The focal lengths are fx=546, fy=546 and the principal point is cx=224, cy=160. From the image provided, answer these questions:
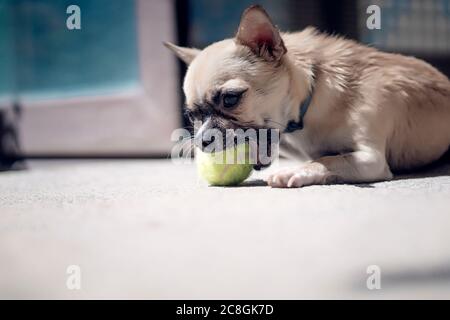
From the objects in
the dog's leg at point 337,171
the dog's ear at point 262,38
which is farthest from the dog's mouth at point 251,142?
the dog's ear at point 262,38

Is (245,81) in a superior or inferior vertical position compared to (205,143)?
superior

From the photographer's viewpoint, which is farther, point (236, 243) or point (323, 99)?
point (323, 99)

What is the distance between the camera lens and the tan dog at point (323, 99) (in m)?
1.86

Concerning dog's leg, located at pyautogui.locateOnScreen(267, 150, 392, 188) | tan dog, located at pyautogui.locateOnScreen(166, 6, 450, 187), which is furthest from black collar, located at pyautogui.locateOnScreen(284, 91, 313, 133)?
dog's leg, located at pyautogui.locateOnScreen(267, 150, 392, 188)

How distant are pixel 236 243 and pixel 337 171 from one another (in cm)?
78

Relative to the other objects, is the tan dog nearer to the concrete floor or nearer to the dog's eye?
the dog's eye

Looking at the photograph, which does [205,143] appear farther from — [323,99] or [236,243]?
[236,243]

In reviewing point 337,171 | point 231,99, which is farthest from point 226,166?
point 337,171

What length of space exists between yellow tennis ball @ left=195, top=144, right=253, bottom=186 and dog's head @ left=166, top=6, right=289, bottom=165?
90 mm

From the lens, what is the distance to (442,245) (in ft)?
3.81

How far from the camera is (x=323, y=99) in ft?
6.50

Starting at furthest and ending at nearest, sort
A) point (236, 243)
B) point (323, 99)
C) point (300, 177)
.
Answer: point (323, 99), point (300, 177), point (236, 243)

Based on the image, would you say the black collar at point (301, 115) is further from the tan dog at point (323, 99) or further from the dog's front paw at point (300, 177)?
the dog's front paw at point (300, 177)

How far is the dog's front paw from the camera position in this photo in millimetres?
1821
